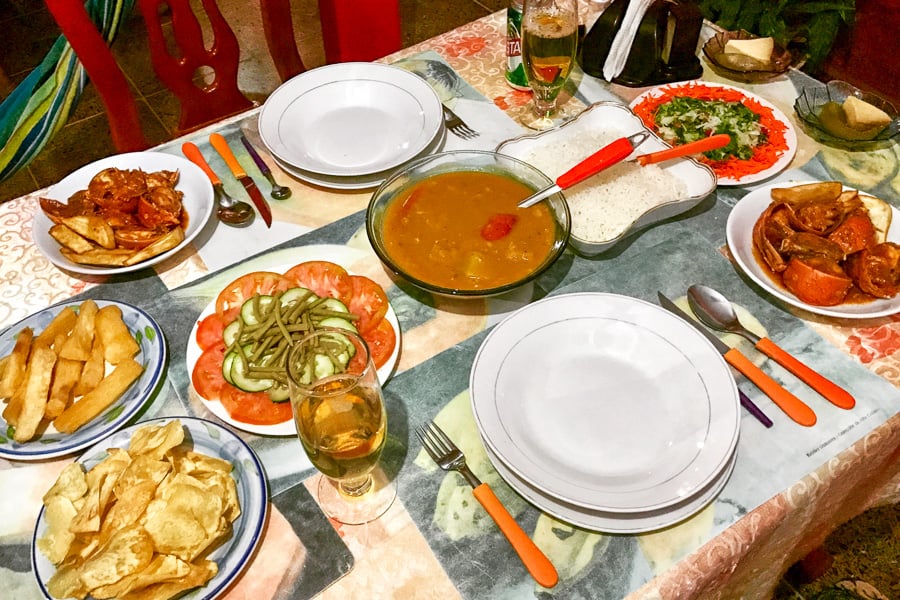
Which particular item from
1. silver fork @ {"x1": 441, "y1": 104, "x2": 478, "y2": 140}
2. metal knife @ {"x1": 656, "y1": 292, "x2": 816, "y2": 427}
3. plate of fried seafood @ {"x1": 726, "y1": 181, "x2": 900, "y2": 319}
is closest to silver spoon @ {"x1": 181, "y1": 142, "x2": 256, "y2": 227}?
silver fork @ {"x1": 441, "y1": 104, "x2": 478, "y2": 140}

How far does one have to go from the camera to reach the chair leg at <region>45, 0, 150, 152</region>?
1.92 metres

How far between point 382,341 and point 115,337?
49cm

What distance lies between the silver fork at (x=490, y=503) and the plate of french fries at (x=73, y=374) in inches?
19.9

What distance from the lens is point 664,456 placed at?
110cm

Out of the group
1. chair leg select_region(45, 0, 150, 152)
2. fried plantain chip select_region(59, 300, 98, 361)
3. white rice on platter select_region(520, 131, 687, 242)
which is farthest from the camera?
chair leg select_region(45, 0, 150, 152)

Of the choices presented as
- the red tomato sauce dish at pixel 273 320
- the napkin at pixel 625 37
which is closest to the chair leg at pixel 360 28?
the napkin at pixel 625 37

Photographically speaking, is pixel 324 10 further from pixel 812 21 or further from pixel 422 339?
pixel 812 21

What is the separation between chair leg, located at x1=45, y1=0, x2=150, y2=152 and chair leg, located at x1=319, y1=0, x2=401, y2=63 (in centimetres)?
73

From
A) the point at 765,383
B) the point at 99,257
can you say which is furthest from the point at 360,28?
the point at 765,383

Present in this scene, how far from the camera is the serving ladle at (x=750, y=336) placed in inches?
47.7

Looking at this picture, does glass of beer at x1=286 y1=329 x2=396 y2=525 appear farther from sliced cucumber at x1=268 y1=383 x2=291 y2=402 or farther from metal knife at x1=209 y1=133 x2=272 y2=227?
metal knife at x1=209 y1=133 x2=272 y2=227

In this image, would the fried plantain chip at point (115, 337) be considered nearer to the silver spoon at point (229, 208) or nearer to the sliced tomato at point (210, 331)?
the sliced tomato at point (210, 331)

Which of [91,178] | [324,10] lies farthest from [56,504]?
[324,10]

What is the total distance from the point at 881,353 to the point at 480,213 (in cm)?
82
